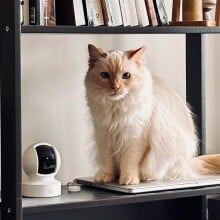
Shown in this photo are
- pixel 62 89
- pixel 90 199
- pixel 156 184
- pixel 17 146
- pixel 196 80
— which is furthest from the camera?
pixel 196 80

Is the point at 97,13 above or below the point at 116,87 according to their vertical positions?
above

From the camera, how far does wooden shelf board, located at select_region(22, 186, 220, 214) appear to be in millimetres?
1650

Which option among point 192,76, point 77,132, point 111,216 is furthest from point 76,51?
point 111,216

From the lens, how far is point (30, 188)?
5.70ft

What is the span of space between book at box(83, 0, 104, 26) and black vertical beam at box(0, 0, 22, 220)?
232 millimetres

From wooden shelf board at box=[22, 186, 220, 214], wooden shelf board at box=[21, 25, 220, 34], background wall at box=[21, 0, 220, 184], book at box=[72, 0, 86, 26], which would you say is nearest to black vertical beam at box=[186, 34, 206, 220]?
background wall at box=[21, 0, 220, 184]

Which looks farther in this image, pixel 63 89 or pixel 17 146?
pixel 63 89

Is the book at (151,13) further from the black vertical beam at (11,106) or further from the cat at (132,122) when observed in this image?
the black vertical beam at (11,106)

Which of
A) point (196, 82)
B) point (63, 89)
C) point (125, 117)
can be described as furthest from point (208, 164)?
point (63, 89)

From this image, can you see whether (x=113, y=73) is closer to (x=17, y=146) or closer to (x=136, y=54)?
(x=136, y=54)

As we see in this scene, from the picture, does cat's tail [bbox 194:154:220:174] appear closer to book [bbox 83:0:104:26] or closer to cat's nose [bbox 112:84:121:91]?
cat's nose [bbox 112:84:121:91]

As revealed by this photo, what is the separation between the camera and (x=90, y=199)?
1.71m

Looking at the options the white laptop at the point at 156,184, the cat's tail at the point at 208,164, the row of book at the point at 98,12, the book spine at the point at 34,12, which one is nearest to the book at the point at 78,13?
the row of book at the point at 98,12

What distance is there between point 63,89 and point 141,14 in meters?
0.38
